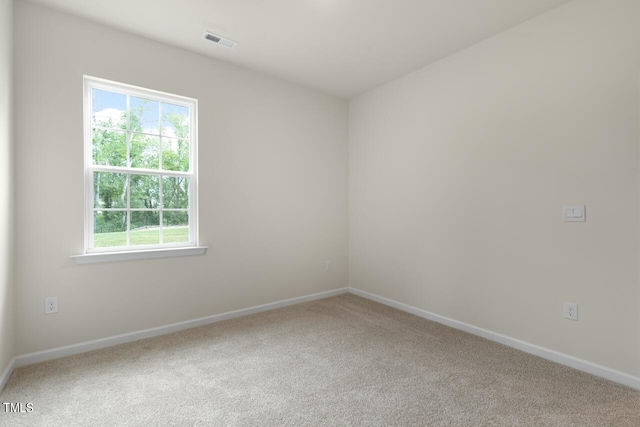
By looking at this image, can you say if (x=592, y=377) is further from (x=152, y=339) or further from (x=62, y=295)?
(x=62, y=295)

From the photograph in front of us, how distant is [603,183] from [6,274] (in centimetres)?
403

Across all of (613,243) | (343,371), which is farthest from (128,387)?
(613,243)

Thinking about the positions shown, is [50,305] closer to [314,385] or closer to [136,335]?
[136,335]

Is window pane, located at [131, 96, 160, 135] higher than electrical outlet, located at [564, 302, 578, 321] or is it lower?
higher

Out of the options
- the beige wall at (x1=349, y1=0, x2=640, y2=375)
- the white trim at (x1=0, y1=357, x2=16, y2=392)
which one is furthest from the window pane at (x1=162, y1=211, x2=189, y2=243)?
the beige wall at (x1=349, y1=0, x2=640, y2=375)

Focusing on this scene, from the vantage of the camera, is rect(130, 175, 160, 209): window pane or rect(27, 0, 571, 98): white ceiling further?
rect(130, 175, 160, 209): window pane

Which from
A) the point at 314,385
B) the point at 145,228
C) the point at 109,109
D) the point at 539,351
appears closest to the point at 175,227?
the point at 145,228

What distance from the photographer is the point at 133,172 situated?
271 centimetres

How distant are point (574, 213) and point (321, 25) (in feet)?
7.84

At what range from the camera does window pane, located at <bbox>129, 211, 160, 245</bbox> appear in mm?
2711

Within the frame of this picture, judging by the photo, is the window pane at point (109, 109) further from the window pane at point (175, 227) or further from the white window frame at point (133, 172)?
the window pane at point (175, 227)

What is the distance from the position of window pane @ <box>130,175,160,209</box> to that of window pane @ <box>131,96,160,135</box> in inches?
16.8

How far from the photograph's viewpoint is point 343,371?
7.09 ft

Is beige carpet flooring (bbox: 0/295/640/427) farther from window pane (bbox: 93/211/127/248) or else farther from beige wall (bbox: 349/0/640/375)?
window pane (bbox: 93/211/127/248)
